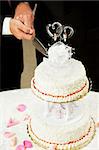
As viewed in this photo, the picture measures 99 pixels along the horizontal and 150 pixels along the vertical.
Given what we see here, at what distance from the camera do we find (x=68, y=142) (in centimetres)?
163

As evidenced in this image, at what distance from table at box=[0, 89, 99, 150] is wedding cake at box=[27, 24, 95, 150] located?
22 cm

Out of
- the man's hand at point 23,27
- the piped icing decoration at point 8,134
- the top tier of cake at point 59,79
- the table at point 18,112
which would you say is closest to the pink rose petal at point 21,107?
the table at point 18,112

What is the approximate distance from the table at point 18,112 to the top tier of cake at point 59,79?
1.37 ft

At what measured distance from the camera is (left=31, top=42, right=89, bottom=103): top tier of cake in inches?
60.0

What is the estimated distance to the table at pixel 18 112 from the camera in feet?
6.33

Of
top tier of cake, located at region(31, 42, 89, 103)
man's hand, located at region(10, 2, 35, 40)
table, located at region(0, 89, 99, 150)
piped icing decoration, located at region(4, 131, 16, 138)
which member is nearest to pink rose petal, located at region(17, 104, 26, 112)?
table, located at region(0, 89, 99, 150)

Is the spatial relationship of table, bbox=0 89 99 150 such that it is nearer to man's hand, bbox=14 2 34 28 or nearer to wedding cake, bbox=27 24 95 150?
wedding cake, bbox=27 24 95 150

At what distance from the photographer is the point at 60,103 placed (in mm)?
1612

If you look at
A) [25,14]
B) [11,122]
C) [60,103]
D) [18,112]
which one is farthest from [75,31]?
[60,103]

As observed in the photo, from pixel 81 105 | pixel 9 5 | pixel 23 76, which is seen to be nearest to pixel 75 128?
pixel 81 105

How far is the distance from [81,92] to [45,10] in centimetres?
158

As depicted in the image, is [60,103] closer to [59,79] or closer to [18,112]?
[59,79]

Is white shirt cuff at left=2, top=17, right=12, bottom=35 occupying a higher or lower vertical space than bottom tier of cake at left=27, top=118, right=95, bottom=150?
higher

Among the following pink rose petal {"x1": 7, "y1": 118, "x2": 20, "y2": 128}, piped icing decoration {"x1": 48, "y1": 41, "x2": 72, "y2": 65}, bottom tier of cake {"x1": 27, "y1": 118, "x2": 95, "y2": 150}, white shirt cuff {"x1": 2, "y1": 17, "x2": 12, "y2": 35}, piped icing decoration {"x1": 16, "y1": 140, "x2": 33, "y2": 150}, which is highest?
white shirt cuff {"x1": 2, "y1": 17, "x2": 12, "y2": 35}
